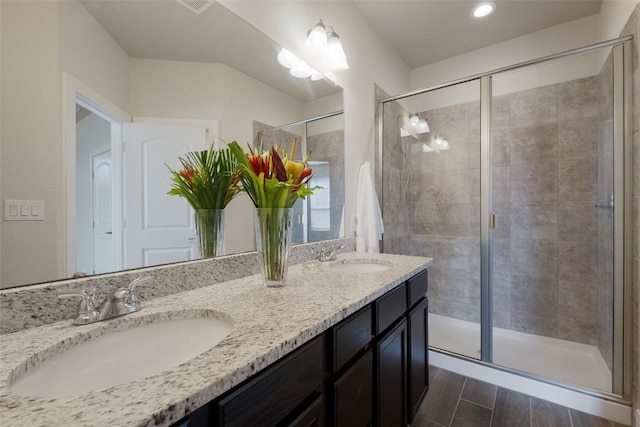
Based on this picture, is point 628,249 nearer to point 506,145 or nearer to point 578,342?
point 578,342

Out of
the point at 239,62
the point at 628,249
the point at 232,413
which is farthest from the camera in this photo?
the point at 628,249

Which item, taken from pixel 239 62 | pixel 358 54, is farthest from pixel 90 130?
pixel 358 54

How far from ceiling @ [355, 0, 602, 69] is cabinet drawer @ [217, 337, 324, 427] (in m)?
2.38

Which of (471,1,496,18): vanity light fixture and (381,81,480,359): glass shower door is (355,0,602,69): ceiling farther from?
(381,81,480,359): glass shower door

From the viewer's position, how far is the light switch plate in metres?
0.67

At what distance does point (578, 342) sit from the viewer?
221 centimetres

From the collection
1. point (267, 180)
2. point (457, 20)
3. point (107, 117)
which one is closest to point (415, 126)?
point (457, 20)

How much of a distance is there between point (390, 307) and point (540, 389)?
1.36m

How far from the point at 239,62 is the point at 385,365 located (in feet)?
4.71

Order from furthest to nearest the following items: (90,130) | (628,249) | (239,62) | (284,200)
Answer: (628,249), (239,62), (284,200), (90,130)

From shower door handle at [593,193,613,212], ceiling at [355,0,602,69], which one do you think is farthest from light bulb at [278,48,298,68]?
shower door handle at [593,193,613,212]

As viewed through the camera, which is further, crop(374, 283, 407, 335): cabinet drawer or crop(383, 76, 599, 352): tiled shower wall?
crop(383, 76, 599, 352): tiled shower wall

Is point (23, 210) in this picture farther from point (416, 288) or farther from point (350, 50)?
point (350, 50)

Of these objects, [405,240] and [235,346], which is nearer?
[235,346]
